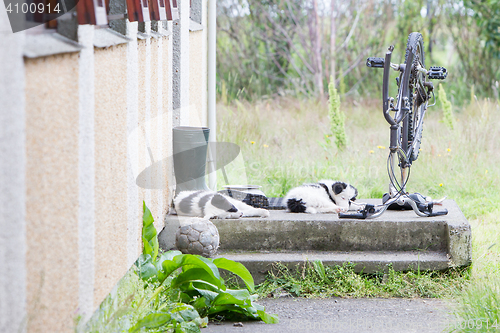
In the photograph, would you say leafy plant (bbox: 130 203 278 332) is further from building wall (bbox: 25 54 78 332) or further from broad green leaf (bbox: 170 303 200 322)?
building wall (bbox: 25 54 78 332)

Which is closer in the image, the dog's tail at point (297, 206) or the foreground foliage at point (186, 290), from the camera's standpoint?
the foreground foliage at point (186, 290)

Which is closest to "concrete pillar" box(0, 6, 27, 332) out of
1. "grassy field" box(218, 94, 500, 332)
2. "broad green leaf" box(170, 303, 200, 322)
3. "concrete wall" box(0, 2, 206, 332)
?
"concrete wall" box(0, 2, 206, 332)

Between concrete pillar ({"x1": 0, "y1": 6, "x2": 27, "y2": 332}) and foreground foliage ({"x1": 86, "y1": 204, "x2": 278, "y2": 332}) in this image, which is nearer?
concrete pillar ({"x1": 0, "y1": 6, "x2": 27, "y2": 332})

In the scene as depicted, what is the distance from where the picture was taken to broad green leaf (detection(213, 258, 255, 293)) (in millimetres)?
3605

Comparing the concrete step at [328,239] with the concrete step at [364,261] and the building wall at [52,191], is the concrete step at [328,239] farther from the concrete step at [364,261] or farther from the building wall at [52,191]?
the building wall at [52,191]

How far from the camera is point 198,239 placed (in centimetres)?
419

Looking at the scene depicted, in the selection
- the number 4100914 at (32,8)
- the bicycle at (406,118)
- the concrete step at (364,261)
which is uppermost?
the number 4100914 at (32,8)

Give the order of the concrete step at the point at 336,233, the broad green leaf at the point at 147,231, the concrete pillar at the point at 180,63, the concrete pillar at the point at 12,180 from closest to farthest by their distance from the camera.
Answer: the concrete pillar at the point at 12,180
the broad green leaf at the point at 147,231
the concrete step at the point at 336,233
the concrete pillar at the point at 180,63

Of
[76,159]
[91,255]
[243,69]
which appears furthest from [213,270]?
[243,69]

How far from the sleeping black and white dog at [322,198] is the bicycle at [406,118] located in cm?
37

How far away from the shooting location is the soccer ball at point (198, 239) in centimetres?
418

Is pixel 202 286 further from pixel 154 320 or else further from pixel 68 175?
pixel 68 175

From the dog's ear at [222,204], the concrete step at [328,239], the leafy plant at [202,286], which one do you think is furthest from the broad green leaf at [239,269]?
the dog's ear at [222,204]

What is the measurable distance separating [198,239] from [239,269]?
67cm
